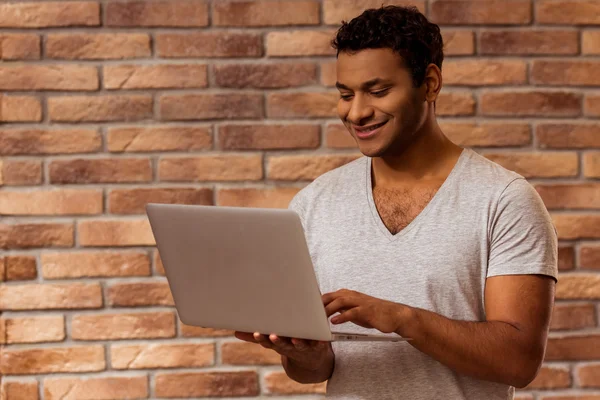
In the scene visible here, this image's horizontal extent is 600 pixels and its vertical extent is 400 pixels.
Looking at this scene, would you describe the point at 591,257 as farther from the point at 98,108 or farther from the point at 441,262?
the point at 98,108

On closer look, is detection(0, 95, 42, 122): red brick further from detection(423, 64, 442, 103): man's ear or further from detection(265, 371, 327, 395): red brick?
detection(423, 64, 442, 103): man's ear

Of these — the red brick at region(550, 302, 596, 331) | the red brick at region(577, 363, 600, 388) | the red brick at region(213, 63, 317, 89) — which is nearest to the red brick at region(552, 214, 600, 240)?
the red brick at region(550, 302, 596, 331)

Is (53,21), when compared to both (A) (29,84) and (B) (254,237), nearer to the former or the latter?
(A) (29,84)

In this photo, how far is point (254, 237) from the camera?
112 cm

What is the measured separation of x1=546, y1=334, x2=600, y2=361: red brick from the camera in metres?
2.00

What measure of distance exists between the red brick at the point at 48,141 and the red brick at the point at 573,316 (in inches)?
48.5

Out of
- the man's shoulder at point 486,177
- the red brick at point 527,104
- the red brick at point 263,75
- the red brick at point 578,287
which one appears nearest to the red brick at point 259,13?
the red brick at point 263,75

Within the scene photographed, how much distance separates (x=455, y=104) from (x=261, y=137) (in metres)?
0.50

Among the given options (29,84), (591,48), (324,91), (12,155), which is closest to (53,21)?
(29,84)

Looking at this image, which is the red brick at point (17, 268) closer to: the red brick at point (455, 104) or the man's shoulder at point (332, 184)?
the man's shoulder at point (332, 184)

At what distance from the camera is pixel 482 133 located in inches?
78.5

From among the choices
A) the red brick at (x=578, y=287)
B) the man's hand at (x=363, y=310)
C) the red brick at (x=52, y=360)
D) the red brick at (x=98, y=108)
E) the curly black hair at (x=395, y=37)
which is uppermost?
the curly black hair at (x=395, y=37)

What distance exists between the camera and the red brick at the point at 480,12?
1986 millimetres

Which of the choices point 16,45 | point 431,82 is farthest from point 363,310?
point 16,45
